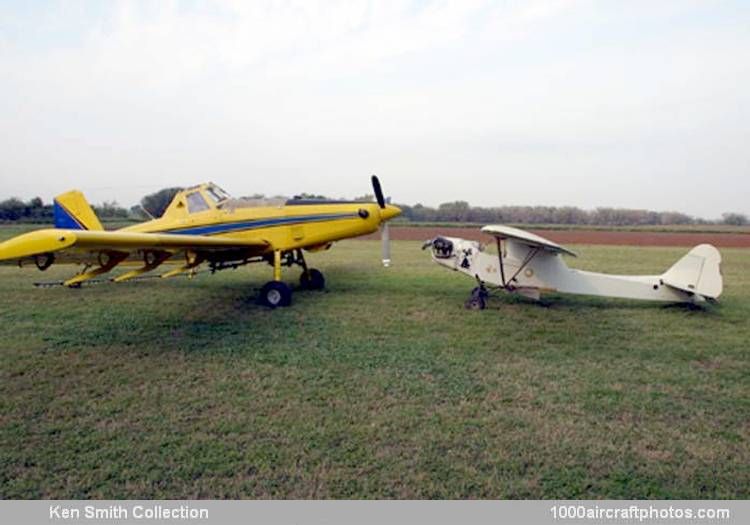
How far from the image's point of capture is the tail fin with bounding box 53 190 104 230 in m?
10.2

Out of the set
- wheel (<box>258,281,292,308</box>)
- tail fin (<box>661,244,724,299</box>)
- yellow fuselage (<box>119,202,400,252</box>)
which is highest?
yellow fuselage (<box>119,202,400,252</box>)

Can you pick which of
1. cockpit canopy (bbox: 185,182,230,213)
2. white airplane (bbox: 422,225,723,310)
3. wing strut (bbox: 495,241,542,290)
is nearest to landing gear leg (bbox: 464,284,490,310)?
white airplane (bbox: 422,225,723,310)

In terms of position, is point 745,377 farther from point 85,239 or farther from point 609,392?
point 85,239

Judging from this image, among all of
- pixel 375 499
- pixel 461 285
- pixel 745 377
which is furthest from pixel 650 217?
pixel 375 499

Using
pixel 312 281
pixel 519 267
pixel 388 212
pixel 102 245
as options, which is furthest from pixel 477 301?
pixel 102 245

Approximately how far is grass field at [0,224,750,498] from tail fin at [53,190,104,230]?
3.16m

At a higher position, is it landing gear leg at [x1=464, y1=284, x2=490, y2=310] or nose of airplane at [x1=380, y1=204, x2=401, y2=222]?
nose of airplane at [x1=380, y1=204, x2=401, y2=222]

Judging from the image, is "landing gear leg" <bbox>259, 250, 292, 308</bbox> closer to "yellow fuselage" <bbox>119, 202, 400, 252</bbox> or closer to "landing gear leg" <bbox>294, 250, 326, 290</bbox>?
"yellow fuselage" <bbox>119, 202, 400, 252</bbox>

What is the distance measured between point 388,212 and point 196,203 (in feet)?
13.0

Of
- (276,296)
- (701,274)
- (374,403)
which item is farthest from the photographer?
(276,296)

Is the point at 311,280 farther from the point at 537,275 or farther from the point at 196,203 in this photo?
the point at 537,275

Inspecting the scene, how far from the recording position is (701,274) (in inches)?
289

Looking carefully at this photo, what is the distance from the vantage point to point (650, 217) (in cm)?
6278
